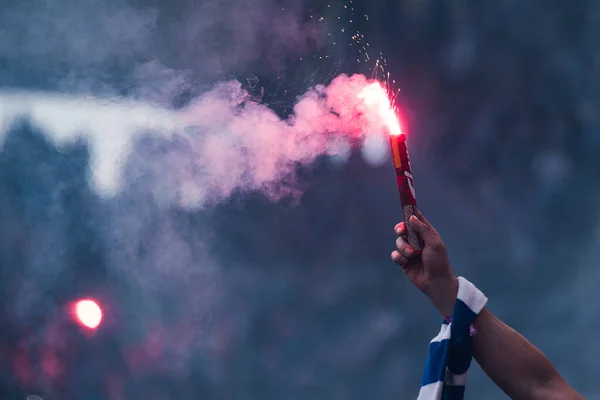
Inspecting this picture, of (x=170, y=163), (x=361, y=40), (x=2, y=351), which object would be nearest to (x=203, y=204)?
(x=170, y=163)

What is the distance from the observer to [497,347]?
179 cm

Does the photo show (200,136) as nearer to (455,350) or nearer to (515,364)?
(455,350)

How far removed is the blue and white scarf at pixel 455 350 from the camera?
1778mm

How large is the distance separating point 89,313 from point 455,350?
4.51 metres

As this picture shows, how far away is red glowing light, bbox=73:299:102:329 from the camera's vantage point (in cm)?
533

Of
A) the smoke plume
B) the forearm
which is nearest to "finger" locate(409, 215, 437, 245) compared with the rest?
the forearm

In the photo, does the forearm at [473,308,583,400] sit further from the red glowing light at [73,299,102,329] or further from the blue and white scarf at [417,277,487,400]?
the red glowing light at [73,299,102,329]

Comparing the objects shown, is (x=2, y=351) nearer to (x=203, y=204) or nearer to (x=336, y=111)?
(x=203, y=204)

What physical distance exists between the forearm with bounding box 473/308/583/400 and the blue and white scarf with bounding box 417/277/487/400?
0.15ft

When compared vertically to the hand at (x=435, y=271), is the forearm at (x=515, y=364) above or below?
below

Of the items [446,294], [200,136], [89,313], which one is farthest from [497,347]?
[89,313]

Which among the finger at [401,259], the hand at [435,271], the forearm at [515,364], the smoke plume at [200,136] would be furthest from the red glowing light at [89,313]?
the forearm at [515,364]

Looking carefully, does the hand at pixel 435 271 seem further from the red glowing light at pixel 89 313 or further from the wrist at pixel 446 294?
the red glowing light at pixel 89 313

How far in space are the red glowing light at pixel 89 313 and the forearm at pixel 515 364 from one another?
4.45m
